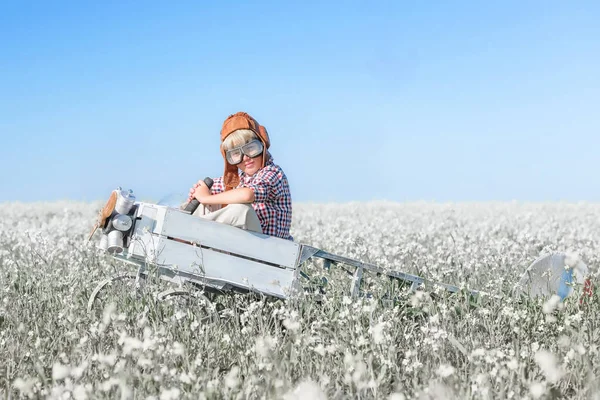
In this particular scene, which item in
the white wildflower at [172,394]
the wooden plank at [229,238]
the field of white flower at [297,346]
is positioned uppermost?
the wooden plank at [229,238]

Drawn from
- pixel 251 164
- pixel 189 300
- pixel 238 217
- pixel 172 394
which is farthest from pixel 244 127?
pixel 172 394

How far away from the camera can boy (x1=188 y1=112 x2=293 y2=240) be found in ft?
18.4

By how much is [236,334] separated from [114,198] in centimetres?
141

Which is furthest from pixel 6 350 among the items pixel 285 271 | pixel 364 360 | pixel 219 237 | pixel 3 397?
pixel 364 360

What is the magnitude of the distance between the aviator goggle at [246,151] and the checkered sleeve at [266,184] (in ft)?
0.66

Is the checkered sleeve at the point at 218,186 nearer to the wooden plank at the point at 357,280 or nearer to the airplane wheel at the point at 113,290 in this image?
the airplane wheel at the point at 113,290

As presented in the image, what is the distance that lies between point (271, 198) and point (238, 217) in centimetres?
53

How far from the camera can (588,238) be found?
11.2 m

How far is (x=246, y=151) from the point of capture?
19.2ft

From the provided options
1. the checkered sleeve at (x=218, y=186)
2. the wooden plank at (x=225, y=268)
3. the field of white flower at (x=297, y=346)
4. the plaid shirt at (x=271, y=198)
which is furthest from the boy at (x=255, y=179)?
the field of white flower at (x=297, y=346)

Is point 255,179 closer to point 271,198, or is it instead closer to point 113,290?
point 271,198

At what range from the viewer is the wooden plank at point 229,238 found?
5184 mm

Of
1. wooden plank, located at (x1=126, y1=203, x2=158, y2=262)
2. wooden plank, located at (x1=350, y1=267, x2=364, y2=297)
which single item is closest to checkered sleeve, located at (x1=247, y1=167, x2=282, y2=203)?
wooden plank, located at (x1=126, y1=203, x2=158, y2=262)

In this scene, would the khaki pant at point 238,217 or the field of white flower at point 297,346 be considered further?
the khaki pant at point 238,217
